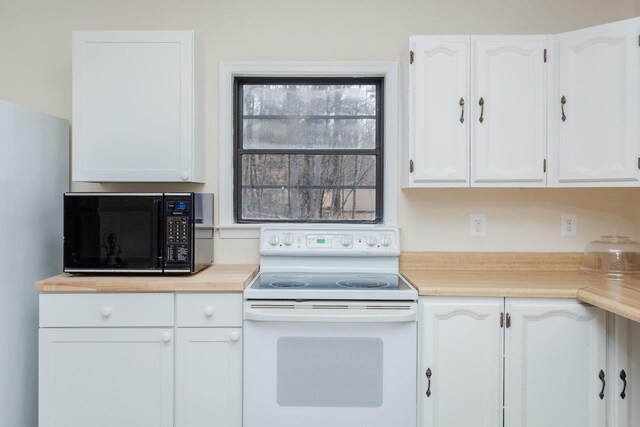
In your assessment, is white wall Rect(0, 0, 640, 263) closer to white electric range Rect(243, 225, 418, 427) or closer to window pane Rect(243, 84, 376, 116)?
window pane Rect(243, 84, 376, 116)

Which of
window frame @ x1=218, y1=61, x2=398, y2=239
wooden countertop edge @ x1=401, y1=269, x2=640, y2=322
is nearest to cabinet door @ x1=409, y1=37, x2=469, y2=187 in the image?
window frame @ x1=218, y1=61, x2=398, y2=239

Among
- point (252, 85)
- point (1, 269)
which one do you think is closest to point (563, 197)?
point (252, 85)

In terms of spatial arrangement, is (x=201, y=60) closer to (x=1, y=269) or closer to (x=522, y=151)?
(x=1, y=269)

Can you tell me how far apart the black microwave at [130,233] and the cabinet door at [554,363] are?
147 centimetres

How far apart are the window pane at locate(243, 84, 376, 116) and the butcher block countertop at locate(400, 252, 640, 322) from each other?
927mm

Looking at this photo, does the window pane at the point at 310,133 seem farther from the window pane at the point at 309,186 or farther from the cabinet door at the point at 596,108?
the cabinet door at the point at 596,108

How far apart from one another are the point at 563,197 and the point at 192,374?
2109mm

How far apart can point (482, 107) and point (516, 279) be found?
84 cm

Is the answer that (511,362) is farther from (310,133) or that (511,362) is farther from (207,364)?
(310,133)

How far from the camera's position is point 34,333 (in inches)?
79.0

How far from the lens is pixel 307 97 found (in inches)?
95.7

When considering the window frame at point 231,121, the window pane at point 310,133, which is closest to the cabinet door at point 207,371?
the window frame at point 231,121

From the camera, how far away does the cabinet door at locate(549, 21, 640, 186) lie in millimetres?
1893

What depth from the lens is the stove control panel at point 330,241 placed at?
2.25 metres
